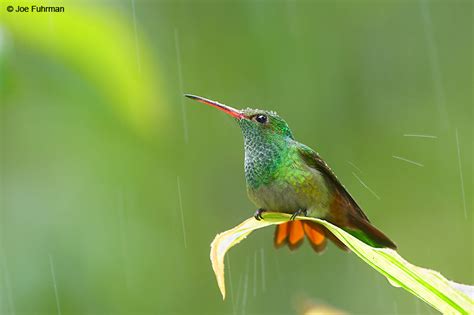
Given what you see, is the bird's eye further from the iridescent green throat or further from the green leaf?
the green leaf

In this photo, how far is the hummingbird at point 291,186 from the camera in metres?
2.58

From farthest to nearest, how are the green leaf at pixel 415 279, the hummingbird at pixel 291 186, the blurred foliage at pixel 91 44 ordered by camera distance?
the hummingbird at pixel 291 186
the blurred foliage at pixel 91 44
the green leaf at pixel 415 279

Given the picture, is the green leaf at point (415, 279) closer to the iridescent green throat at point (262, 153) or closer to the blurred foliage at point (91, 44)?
the blurred foliage at point (91, 44)

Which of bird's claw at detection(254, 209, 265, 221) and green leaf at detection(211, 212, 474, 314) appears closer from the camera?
green leaf at detection(211, 212, 474, 314)

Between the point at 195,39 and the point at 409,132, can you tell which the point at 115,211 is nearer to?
the point at 195,39

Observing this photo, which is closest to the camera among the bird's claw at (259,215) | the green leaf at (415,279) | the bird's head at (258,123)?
the green leaf at (415,279)

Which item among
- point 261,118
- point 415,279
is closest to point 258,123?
point 261,118

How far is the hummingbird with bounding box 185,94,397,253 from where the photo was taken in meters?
2.58

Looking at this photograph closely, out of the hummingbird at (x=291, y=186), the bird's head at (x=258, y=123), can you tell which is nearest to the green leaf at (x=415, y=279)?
the hummingbird at (x=291, y=186)

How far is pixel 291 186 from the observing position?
2.65 meters

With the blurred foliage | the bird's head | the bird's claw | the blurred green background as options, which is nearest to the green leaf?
the bird's claw

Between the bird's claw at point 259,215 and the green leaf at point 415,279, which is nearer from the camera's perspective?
the green leaf at point 415,279

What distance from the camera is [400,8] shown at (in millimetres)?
7633

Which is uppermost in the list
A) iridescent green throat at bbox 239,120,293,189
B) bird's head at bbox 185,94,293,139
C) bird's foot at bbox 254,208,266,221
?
bird's head at bbox 185,94,293,139
